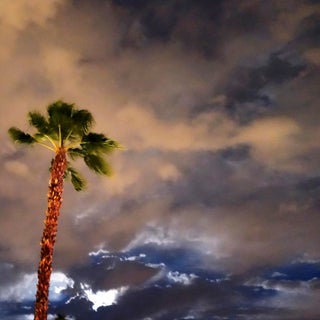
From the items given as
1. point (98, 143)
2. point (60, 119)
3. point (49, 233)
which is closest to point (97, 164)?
point (98, 143)

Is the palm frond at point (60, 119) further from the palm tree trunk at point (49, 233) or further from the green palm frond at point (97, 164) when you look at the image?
the green palm frond at point (97, 164)

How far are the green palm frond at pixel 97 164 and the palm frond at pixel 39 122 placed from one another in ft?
8.18

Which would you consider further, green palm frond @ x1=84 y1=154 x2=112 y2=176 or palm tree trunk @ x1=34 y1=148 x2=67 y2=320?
green palm frond @ x1=84 y1=154 x2=112 y2=176

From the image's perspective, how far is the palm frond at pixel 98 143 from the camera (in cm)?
2419

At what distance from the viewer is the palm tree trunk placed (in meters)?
19.8

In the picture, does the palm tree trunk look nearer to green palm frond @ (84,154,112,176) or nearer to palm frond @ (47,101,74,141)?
palm frond @ (47,101,74,141)

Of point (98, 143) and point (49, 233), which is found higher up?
point (98, 143)

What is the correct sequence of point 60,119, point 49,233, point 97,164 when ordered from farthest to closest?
point 97,164 → point 60,119 → point 49,233

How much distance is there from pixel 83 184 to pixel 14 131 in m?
4.49

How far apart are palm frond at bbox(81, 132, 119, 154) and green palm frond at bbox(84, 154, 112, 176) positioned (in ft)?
1.60

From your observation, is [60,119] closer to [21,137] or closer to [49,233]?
[21,137]

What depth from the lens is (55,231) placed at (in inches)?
835

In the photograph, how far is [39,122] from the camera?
23797mm

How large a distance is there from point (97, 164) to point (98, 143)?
1.12m
